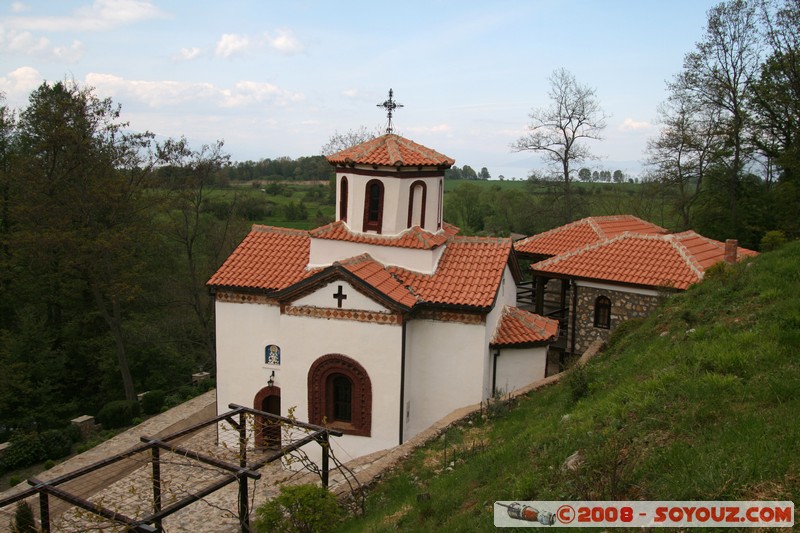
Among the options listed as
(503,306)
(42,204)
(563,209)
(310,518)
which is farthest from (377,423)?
(563,209)

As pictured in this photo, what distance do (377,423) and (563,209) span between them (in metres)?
21.1

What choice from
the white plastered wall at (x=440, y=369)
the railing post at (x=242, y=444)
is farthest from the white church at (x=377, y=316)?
the railing post at (x=242, y=444)

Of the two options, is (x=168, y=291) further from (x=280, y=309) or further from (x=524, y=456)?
(x=524, y=456)

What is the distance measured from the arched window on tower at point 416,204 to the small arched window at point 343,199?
153 cm

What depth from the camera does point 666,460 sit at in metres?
5.59

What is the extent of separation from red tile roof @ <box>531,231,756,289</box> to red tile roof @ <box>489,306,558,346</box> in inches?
95.8

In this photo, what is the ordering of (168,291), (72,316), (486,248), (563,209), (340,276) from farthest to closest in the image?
(563,209), (168,291), (72,316), (486,248), (340,276)

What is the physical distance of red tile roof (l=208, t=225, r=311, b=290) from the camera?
13.8 metres

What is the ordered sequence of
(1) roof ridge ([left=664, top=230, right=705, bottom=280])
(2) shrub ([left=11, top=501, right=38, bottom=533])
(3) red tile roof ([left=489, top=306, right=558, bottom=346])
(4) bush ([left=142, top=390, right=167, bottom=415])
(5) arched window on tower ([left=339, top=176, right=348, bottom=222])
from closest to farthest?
(2) shrub ([left=11, top=501, right=38, bottom=533]) → (3) red tile roof ([left=489, top=306, right=558, bottom=346]) → (5) arched window on tower ([left=339, top=176, right=348, bottom=222]) → (1) roof ridge ([left=664, top=230, right=705, bottom=280]) → (4) bush ([left=142, top=390, right=167, bottom=415])


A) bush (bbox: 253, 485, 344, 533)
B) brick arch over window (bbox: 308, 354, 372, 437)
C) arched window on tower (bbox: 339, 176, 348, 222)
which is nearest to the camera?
bush (bbox: 253, 485, 344, 533)

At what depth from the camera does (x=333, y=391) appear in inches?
504

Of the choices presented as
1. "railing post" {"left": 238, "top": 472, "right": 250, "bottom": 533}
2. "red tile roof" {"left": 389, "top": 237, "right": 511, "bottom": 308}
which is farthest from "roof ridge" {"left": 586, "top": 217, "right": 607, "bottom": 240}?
"railing post" {"left": 238, "top": 472, "right": 250, "bottom": 533}

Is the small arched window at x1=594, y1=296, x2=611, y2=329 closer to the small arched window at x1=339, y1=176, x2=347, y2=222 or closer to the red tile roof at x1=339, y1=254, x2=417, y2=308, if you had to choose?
the red tile roof at x1=339, y1=254, x2=417, y2=308

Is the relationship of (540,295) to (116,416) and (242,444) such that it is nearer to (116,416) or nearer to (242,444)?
(242,444)
